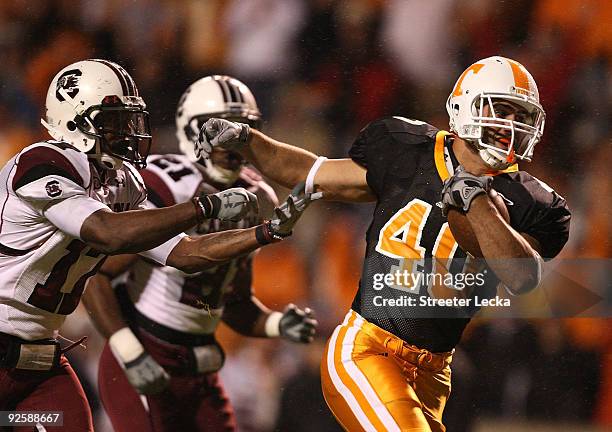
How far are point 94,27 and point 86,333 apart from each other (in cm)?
102

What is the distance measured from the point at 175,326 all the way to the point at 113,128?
0.84 metres

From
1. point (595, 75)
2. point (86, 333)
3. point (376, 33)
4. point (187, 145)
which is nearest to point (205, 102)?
point (187, 145)

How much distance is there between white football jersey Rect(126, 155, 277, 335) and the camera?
3021 mm

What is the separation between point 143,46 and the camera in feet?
11.2

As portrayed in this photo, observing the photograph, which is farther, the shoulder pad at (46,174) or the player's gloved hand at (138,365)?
the player's gloved hand at (138,365)

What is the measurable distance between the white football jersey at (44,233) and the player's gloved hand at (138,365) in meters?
0.56

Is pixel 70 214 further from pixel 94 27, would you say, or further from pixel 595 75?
pixel 595 75

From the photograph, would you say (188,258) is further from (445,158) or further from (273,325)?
(273,325)

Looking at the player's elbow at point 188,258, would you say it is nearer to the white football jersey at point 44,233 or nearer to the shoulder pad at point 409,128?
the white football jersey at point 44,233

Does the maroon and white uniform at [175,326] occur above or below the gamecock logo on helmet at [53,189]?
below

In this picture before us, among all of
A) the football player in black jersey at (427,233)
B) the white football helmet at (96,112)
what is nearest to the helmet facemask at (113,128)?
the white football helmet at (96,112)

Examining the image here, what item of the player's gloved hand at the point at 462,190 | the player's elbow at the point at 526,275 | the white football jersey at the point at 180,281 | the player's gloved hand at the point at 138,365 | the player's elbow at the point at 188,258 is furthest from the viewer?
the white football jersey at the point at 180,281

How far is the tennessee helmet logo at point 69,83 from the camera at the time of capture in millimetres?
2379

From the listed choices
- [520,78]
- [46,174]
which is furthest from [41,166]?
[520,78]
